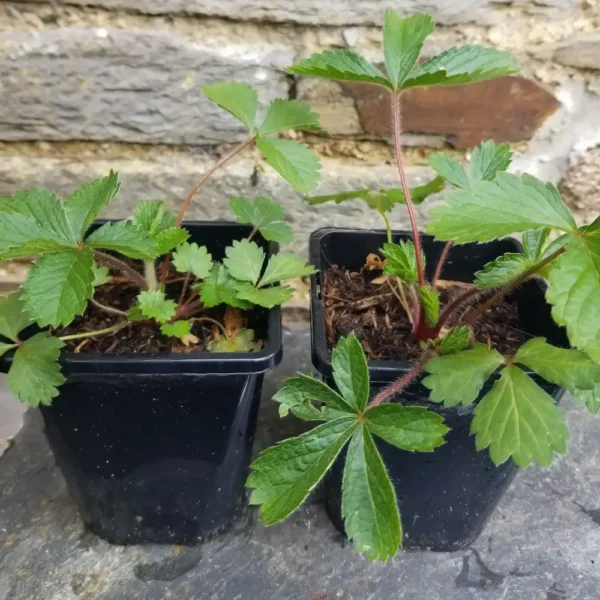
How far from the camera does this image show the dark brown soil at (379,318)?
30.5 inches

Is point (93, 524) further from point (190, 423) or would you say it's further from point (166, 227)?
point (166, 227)

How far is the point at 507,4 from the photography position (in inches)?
35.8

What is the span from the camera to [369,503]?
0.58 m

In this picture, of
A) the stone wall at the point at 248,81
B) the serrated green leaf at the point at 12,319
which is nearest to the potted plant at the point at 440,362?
the stone wall at the point at 248,81

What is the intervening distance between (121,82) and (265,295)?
1.41ft

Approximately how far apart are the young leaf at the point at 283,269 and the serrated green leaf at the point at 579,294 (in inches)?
12.8

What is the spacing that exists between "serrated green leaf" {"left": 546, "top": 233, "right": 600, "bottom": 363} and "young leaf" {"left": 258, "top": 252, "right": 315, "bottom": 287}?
33 centimetres

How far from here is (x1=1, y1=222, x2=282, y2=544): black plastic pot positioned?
2.17ft

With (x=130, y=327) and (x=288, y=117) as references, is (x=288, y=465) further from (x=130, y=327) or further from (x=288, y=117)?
(x=288, y=117)

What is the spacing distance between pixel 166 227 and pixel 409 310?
1.11 ft

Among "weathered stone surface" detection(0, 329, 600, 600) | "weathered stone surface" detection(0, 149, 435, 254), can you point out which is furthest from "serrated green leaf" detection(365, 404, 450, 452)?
"weathered stone surface" detection(0, 149, 435, 254)

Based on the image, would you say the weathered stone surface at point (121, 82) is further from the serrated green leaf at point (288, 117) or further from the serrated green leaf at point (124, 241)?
the serrated green leaf at point (124, 241)

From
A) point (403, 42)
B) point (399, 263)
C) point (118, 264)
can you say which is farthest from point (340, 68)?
point (118, 264)

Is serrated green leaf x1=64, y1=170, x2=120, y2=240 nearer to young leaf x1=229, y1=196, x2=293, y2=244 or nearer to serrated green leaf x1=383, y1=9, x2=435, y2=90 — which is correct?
young leaf x1=229, y1=196, x2=293, y2=244
